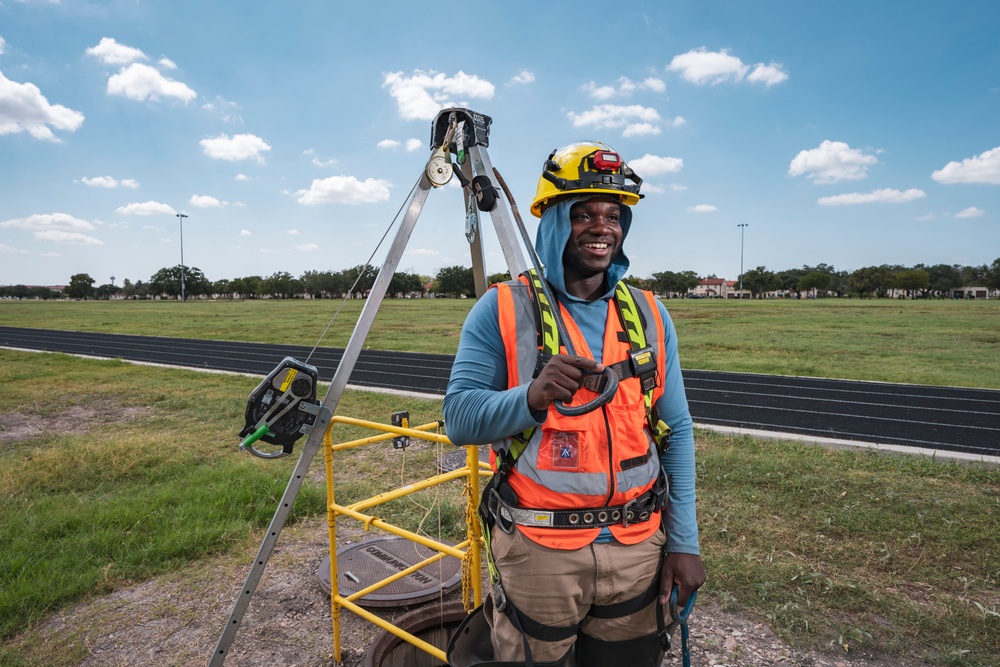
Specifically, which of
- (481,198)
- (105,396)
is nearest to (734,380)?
(481,198)

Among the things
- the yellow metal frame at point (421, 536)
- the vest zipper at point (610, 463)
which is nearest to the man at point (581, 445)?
the vest zipper at point (610, 463)

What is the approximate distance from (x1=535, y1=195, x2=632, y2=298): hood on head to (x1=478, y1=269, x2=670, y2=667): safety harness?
64 millimetres

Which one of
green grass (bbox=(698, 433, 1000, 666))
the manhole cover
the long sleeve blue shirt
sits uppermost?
the long sleeve blue shirt

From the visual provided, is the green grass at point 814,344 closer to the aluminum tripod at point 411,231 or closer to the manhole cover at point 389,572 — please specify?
the manhole cover at point 389,572

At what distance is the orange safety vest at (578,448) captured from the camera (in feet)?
5.54

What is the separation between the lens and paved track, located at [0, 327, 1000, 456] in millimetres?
7863

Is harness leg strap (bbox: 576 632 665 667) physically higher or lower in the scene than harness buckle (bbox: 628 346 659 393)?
lower

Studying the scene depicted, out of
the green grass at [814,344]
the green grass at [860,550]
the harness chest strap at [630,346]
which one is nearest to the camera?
the harness chest strap at [630,346]

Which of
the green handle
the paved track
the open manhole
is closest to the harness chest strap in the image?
the green handle

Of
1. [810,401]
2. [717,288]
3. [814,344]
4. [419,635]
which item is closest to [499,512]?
[419,635]

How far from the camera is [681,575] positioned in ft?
6.07

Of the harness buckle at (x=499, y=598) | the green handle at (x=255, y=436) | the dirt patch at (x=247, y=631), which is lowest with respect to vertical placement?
the dirt patch at (x=247, y=631)

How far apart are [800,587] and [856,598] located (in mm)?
317

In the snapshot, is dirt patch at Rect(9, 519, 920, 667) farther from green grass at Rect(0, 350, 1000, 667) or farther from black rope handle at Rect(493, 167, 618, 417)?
black rope handle at Rect(493, 167, 618, 417)
